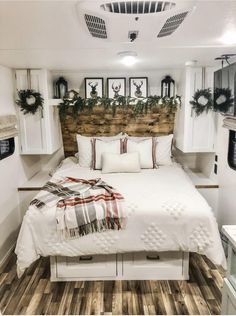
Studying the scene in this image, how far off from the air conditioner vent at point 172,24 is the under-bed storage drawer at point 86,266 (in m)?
1.92

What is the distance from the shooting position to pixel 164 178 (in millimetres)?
3090

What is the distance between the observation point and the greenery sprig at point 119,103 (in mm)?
3748

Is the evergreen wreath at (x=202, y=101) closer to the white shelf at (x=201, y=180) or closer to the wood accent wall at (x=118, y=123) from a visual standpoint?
the wood accent wall at (x=118, y=123)

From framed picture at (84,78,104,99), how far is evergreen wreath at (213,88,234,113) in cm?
153

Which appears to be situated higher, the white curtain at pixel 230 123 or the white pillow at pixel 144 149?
the white curtain at pixel 230 123

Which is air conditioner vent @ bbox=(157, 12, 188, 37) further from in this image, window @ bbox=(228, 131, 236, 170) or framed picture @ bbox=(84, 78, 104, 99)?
framed picture @ bbox=(84, 78, 104, 99)

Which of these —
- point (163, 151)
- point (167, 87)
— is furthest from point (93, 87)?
point (163, 151)

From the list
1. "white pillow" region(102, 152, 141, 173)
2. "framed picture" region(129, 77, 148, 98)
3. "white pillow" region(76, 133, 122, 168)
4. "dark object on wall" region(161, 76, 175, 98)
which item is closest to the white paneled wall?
"white pillow" region(76, 133, 122, 168)

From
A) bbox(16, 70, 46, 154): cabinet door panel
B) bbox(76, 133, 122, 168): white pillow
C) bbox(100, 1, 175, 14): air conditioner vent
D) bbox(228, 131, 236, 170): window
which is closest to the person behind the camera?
bbox(100, 1, 175, 14): air conditioner vent

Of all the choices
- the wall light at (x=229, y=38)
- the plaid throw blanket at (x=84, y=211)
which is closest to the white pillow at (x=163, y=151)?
the plaid throw blanket at (x=84, y=211)

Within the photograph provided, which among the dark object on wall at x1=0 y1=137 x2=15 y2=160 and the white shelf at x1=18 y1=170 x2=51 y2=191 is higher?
the dark object on wall at x1=0 y1=137 x2=15 y2=160

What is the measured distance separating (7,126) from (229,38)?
228 cm

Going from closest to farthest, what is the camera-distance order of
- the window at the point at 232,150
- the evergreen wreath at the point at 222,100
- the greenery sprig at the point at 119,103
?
the window at the point at 232,150 < the evergreen wreath at the point at 222,100 < the greenery sprig at the point at 119,103

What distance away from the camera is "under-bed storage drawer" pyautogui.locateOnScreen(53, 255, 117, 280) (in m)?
2.51
